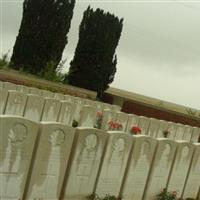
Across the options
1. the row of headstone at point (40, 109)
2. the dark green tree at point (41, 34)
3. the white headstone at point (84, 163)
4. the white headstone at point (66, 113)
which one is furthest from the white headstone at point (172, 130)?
the dark green tree at point (41, 34)

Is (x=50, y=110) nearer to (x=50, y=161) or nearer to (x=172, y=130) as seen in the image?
(x=172, y=130)

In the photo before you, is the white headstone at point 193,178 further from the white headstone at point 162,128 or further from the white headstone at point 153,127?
the white headstone at point 162,128

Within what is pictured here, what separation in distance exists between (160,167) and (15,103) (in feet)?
12.0

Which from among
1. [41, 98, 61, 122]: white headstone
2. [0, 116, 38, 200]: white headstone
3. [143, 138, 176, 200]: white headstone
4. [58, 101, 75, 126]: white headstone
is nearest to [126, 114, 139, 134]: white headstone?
[58, 101, 75, 126]: white headstone

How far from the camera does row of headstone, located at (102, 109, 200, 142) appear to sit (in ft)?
44.2

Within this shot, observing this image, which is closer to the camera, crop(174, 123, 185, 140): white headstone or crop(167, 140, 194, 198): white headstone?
crop(167, 140, 194, 198): white headstone

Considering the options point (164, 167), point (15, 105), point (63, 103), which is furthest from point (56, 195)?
point (63, 103)

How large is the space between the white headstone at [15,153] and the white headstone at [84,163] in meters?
0.76

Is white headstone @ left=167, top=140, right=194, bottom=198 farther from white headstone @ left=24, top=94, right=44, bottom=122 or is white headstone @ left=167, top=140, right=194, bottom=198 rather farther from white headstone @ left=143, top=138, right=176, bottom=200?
white headstone @ left=24, top=94, right=44, bottom=122

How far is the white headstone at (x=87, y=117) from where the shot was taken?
12.8 metres

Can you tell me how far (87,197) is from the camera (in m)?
7.94

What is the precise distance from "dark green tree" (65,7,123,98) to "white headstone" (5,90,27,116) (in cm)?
1249

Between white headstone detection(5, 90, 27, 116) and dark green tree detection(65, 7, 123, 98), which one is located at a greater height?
dark green tree detection(65, 7, 123, 98)

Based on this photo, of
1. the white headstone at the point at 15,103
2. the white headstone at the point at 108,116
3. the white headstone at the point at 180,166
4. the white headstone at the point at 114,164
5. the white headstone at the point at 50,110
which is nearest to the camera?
the white headstone at the point at 114,164
